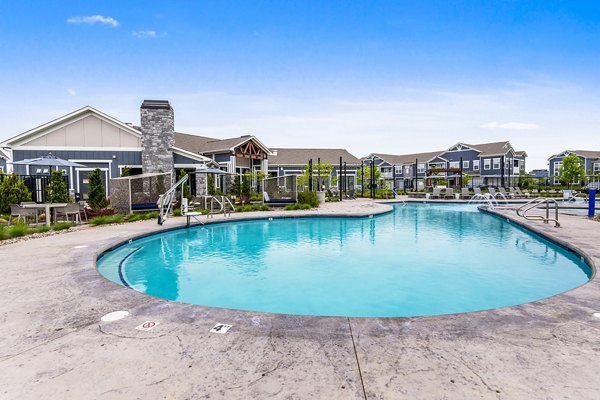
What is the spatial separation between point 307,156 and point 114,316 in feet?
121

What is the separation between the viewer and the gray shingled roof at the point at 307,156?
124 feet

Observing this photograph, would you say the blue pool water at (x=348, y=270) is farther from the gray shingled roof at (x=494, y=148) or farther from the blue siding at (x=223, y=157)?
the gray shingled roof at (x=494, y=148)

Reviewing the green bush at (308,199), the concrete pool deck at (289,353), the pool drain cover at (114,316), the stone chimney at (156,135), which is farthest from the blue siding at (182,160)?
the pool drain cover at (114,316)

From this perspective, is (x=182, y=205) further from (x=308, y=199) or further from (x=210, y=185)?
(x=308, y=199)

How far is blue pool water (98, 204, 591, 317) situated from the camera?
5.49 metres

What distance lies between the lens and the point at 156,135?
18781 mm

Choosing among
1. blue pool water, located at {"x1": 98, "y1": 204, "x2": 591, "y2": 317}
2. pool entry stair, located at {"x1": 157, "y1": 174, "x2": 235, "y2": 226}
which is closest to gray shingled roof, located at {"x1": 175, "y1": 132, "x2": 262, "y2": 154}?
pool entry stair, located at {"x1": 157, "y1": 174, "x2": 235, "y2": 226}

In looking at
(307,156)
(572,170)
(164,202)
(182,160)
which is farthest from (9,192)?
(572,170)

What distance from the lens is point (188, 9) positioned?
14.5 meters

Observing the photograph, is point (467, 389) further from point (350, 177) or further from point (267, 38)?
point (350, 177)

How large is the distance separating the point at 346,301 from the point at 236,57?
16491mm

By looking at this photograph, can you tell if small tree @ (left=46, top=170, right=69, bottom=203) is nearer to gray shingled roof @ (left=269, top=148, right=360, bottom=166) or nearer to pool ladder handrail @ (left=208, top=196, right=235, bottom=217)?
pool ladder handrail @ (left=208, top=196, right=235, bottom=217)

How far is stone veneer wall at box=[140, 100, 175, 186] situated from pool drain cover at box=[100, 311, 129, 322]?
1655cm

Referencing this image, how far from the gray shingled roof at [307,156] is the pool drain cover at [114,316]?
33.9m
